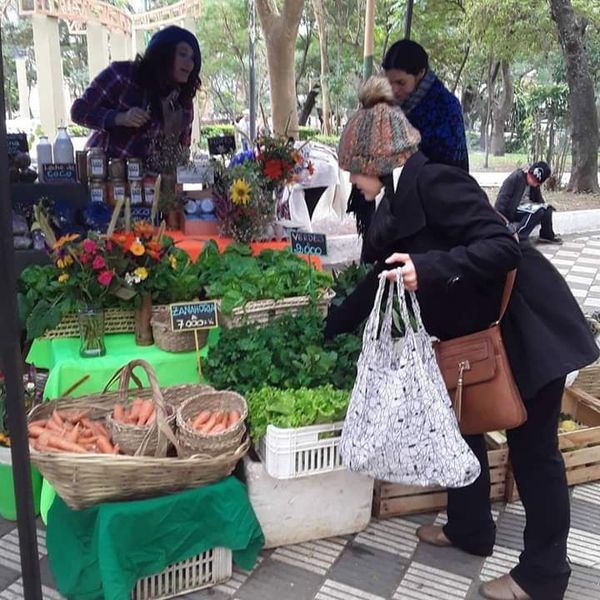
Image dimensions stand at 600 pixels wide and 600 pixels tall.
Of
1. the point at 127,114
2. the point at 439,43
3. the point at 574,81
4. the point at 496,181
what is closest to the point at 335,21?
the point at 439,43

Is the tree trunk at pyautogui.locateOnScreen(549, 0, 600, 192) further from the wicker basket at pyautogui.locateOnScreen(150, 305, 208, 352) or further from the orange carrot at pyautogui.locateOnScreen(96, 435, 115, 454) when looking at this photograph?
the orange carrot at pyautogui.locateOnScreen(96, 435, 115, 454)

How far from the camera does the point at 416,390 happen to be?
1986 mm

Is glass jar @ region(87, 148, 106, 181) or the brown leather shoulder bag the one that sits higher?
glass jar @ region(87, 148, 106, 181)

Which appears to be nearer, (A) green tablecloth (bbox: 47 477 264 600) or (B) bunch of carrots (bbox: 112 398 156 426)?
(A) green tablecloth (bbox: 47 477 264 600)

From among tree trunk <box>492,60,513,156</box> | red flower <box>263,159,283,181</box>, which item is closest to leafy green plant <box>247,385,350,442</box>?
red flower <box>263,159,283,181</box>

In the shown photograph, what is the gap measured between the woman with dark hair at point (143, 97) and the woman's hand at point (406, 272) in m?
2.59

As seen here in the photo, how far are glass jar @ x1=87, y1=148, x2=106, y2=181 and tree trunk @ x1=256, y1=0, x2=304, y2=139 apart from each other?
15.0 ft

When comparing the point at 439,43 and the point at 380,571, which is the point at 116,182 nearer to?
the point at 380,571

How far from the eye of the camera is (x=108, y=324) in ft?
9.49

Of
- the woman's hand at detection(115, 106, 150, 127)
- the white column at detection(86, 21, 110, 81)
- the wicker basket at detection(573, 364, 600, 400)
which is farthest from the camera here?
the white column at detection(86, 21, 110, 81)

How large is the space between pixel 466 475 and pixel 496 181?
49.5 feet

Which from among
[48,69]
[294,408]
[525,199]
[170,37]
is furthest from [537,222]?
[48,69]

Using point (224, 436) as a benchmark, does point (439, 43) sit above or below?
above

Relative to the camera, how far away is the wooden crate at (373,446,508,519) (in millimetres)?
2773
